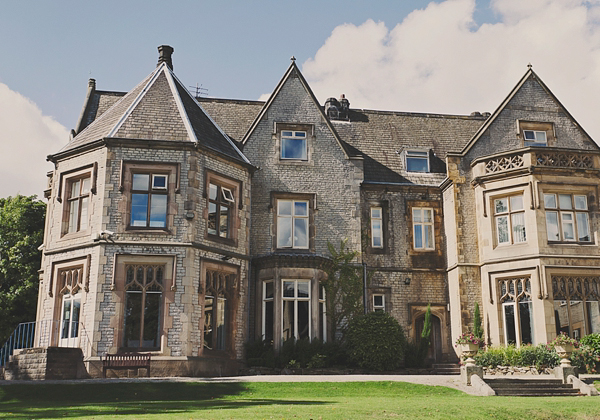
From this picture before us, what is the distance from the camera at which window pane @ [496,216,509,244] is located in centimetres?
2369

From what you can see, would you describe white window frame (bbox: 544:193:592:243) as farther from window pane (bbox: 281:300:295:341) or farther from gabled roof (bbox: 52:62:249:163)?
gabled roof (bbox: 52:62:249:163)

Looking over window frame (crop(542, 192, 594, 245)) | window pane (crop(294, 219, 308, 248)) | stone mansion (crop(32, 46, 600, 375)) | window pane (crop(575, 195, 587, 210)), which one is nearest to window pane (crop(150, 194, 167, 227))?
stone mansion (crop(32, 46, 600, 375))

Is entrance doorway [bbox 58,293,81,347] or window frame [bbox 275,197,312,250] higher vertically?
window frame [bbox 275,197,312,250]

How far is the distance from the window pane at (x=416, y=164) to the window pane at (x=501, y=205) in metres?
4.02

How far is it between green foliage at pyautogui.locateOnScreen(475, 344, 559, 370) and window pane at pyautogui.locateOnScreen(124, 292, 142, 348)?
35.2ft

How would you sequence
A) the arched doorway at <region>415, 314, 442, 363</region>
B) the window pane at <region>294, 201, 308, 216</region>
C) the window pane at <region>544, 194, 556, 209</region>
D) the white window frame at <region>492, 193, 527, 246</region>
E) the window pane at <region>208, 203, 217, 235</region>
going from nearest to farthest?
the window pane at <region>208, 203, 217, 235</region>, the white window frame at <region>492, 193, 527, 246</region>, the window pane at <region>544, 194, 556, 209</region>, the window pane at <region>294, 201, 308, 216</region>, the arched doorway at <region>415, 314, 442, 363</region>

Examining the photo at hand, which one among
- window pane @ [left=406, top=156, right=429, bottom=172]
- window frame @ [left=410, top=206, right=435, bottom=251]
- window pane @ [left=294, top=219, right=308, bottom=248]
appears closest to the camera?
window pane @ [left=294, top=219, right=308, bottom=248]

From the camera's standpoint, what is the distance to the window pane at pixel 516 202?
2361 cm

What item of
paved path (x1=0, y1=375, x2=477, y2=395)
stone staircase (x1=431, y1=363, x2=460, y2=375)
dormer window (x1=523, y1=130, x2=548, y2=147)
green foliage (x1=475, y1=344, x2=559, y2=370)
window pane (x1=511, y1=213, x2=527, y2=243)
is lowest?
paved path (x1=0, y1=375, x2=477, y2=395)

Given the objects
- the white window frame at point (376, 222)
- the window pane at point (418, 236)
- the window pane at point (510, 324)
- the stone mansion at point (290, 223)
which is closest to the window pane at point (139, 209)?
the stone mansion at point (290, 223)

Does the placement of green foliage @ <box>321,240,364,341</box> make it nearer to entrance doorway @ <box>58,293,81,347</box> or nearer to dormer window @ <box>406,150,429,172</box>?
dormer window @ <box>406,150,429,172</box>

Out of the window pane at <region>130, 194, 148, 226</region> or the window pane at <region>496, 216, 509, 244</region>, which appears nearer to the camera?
the window pane at <region>130, 194, 148, 226</region>

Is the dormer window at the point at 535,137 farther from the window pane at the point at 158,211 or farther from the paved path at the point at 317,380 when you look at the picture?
the window pane at the point at 158,211

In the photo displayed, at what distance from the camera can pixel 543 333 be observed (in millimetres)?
21859
